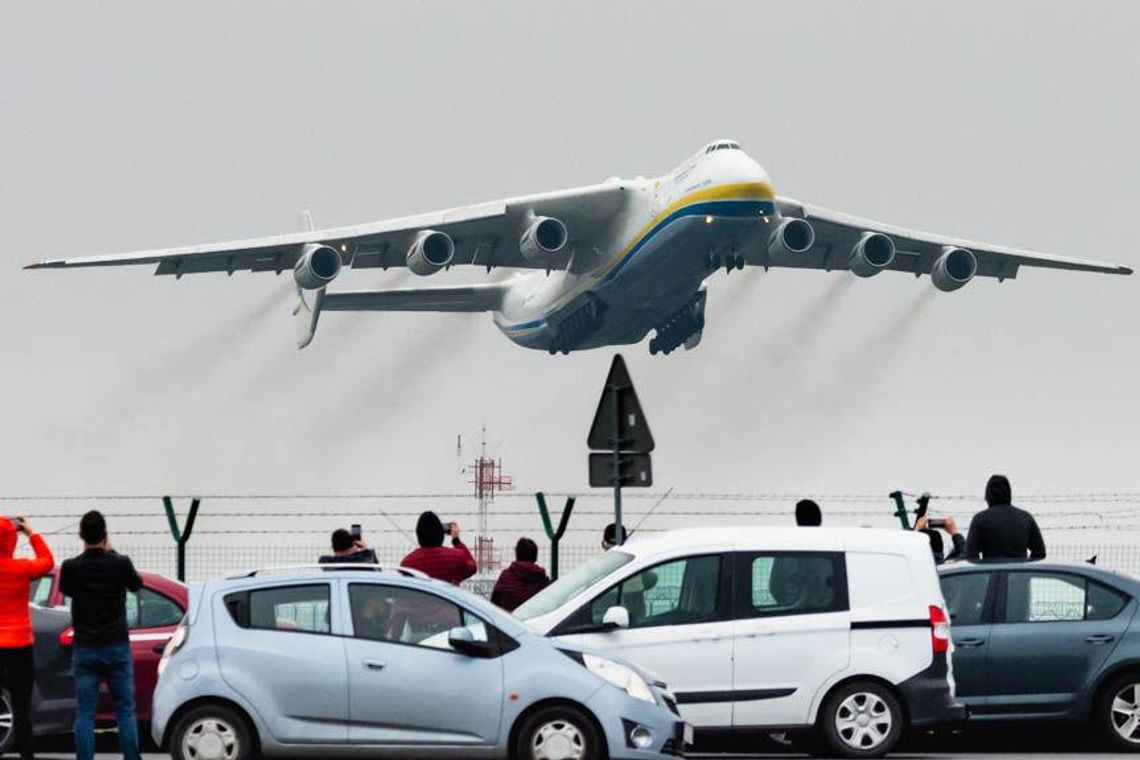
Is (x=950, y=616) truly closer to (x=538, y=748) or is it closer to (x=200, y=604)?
(x=538, y=748)

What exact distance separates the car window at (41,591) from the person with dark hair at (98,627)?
1643 millimetres

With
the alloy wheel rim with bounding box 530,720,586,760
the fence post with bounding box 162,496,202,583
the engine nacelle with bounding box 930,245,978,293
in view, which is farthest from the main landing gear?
the alloy wheel rim with bounding box 530,720,586,760

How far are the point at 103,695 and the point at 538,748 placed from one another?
3.20 metres

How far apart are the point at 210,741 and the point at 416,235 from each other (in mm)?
28865

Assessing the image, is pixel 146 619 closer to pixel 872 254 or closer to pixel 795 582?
pixel 795 582

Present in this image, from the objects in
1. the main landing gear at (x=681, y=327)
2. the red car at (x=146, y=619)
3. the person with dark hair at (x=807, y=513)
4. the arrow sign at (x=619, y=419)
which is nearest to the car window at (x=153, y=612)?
the red car at (x=146, y=619)

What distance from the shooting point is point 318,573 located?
9.39 m

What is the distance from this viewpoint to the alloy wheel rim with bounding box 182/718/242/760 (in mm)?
9000

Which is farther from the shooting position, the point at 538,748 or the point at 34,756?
the point at 34,756

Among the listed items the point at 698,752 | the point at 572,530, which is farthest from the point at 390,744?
the point at 572,530

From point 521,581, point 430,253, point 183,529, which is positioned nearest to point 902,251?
point 430,253

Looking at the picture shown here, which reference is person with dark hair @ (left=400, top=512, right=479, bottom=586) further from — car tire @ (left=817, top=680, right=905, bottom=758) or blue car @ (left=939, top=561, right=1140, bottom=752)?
blue car @ (left=939, top=561, right=1140, bottom=752)

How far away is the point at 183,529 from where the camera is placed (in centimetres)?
1499

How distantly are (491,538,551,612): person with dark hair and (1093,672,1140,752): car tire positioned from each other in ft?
11.8
